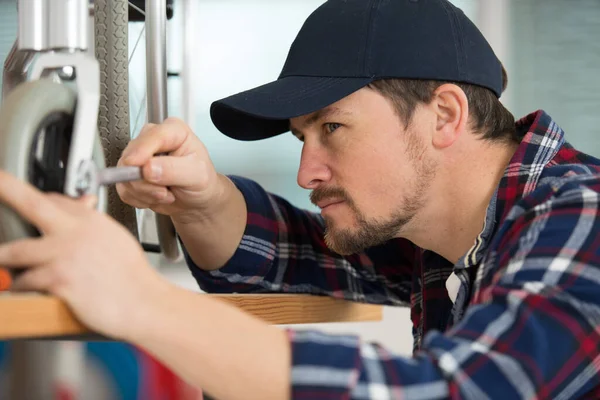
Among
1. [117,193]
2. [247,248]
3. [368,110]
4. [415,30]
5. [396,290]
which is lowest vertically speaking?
[396,290]

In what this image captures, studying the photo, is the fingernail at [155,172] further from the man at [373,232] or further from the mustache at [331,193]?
the mustache at [331,193]

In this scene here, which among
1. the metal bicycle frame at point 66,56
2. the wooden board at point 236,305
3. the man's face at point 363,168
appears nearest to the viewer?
the wooden board at point 236,305

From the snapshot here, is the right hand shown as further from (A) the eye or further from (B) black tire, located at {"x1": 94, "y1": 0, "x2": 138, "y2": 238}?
(A) the eye

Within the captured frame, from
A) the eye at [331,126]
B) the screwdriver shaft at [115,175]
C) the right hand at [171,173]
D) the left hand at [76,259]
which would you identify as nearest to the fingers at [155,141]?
the right hand at [171,173]

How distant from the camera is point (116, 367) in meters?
1.50

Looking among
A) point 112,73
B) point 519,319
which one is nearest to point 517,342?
point 519,319

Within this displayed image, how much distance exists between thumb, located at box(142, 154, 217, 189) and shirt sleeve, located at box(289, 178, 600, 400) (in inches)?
14.1

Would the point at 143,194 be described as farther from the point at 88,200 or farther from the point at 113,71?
the point at 88,200

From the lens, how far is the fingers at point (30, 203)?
547mm

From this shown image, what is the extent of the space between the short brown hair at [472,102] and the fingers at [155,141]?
0.99ft

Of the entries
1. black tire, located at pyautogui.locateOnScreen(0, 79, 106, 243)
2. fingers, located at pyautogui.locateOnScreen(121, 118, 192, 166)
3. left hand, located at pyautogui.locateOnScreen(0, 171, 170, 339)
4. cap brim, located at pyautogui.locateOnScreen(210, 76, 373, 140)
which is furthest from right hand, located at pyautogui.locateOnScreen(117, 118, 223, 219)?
left hand, located at pyautogui.locateOnScreen(0, 171, 170, 339)

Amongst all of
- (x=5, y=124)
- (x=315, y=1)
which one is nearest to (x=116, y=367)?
(x=5, y=124)

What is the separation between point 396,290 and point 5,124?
3.13 feet

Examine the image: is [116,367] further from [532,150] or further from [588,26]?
[588,26]
